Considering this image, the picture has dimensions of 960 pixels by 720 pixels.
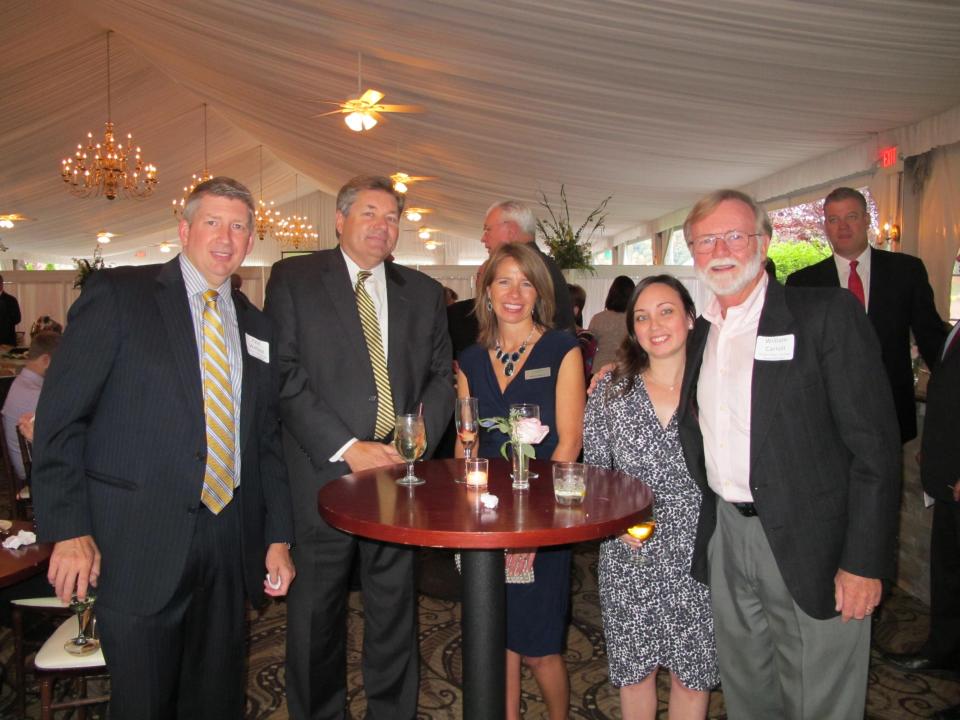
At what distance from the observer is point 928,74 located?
514 centimetres

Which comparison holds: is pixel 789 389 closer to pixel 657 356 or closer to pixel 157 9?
pixel 657 356

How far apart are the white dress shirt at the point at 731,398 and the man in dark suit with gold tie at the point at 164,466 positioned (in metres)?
1.28

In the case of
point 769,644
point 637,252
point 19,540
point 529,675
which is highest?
point 637,252

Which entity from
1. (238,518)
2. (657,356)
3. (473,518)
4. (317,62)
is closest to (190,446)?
(238,518)

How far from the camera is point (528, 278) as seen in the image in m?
2.57

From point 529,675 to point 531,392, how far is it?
1.45 metres

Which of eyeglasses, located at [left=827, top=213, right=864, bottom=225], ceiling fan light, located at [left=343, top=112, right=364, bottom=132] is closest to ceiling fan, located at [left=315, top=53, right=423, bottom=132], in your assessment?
ceiling fan light, located at [left=343, top=112, right=364, bottom=132]

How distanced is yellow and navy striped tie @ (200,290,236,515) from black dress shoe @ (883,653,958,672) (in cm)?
294

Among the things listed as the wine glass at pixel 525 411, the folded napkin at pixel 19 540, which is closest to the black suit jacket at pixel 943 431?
the wine glass at pixel 525 411

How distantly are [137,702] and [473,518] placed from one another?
0.99 metres

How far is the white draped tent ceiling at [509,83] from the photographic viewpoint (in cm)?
459

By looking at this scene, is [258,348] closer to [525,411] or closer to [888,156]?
[525,411]

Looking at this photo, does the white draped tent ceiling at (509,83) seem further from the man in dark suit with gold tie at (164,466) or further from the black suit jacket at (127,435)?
the black suit jacket at (127,435)

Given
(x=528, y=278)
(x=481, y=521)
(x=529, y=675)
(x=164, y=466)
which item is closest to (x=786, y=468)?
(x=481, y=521)
